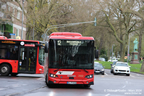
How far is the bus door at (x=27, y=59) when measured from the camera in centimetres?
2378

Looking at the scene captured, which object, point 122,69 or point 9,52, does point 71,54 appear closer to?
point 9,52

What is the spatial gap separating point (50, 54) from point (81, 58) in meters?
1.56

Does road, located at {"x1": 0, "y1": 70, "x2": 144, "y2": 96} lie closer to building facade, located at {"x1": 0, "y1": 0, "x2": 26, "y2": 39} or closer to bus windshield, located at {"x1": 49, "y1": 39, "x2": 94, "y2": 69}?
bus windshield, located at {"x1": 49, "y1": 39, "x2": 94, "y2": 69}

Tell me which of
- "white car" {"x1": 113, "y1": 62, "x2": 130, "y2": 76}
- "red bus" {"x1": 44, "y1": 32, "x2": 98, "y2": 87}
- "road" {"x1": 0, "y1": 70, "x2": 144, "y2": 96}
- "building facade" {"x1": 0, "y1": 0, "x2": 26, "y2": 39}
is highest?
"building facade" {"x1": 0, "y1": 0, "x2": 26, "y2": 39}

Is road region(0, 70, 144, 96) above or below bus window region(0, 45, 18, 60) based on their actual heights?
below

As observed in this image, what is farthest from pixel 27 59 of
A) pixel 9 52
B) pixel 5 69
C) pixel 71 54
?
pixel 71 54

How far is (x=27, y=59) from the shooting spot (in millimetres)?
23922

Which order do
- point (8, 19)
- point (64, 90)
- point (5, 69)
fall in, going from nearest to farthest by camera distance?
1. point (64, 90)
2. point (5, 69)
3. point (8, 19)

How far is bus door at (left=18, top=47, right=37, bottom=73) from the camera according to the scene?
23781mm

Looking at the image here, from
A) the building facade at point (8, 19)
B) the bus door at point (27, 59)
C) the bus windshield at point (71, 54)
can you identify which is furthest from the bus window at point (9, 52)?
the building facade at point (8, 19)

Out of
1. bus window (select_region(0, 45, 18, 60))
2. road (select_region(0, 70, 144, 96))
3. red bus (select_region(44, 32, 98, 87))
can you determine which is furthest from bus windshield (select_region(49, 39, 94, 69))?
bus window (select_region(0, 45, 18, 60))

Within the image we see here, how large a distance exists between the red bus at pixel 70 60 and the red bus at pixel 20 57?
7724mm

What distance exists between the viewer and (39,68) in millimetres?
23797

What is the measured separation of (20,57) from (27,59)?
1.81ft
